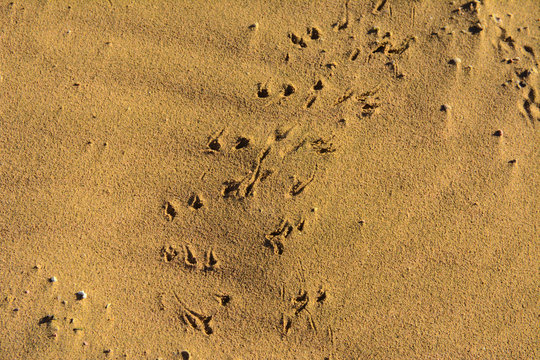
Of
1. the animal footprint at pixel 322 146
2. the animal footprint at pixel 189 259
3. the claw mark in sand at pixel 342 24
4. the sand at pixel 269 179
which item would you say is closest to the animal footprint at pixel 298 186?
the sand at pixel 269 179

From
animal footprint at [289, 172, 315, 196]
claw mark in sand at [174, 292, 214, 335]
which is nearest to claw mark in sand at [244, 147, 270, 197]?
animal footprint at [289, 172, 315, 196]

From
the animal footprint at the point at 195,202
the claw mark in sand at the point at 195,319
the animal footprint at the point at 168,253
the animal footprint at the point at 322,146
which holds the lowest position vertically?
the claw mark in sand at the point at 195,319

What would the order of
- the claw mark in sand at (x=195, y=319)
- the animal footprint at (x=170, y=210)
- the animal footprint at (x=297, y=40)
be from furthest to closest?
the animal footprint at (x=297, y=40) < the animal footprint at (x=170, y=210) < the claw mark in sand at (x=195, y=319)

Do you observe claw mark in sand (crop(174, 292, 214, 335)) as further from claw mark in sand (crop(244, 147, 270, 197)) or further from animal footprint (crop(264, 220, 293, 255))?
claw mark in sand (crop(244, 147, 270, 197))

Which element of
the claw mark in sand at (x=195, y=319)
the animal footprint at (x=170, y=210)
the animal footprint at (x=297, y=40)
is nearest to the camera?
the claw mark in sand at (x=195, y=319)

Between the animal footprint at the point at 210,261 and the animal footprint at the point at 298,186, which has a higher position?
the animal footprint at the point at 298,186

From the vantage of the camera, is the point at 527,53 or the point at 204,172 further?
the point at 527,53

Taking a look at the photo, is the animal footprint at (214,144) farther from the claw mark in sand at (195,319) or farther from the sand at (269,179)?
the claw mark in sand at (195,319)

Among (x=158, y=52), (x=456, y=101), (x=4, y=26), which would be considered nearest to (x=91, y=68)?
(x=158, y=52)

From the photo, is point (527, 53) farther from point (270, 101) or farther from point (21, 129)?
point (21, 129)
